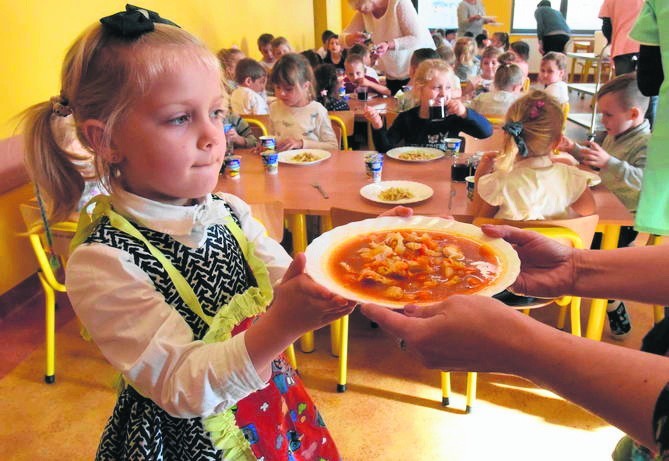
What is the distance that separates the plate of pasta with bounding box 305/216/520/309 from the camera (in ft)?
3.33

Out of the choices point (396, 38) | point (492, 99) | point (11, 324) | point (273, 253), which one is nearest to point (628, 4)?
point (492, 99)

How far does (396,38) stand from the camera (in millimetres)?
4898

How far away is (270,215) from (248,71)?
2897 mm

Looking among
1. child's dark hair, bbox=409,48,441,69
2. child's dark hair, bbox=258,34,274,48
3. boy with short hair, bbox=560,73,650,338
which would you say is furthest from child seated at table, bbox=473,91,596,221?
child's dark hair, bbox=258,34,274,48

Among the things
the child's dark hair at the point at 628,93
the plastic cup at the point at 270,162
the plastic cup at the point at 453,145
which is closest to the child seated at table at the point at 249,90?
the plastic cup at the point at 270,162

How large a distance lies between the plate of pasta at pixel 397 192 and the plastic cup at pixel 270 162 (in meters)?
0.58

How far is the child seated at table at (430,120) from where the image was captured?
3369 millimetres

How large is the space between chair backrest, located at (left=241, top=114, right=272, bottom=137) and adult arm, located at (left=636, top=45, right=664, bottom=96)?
225 centimetres

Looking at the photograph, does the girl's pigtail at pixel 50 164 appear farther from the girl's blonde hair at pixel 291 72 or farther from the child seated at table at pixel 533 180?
the girl's blonde hair at pixel 291 72

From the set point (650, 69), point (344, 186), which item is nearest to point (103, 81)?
point (344, 186)

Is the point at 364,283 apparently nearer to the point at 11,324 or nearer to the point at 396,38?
the point at 11,324

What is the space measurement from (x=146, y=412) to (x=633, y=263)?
42.2 inches

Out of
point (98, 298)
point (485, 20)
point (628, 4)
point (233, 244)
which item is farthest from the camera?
point (485, 20)

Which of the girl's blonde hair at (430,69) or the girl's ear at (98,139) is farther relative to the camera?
the girl's blonde hair at (430,69)
